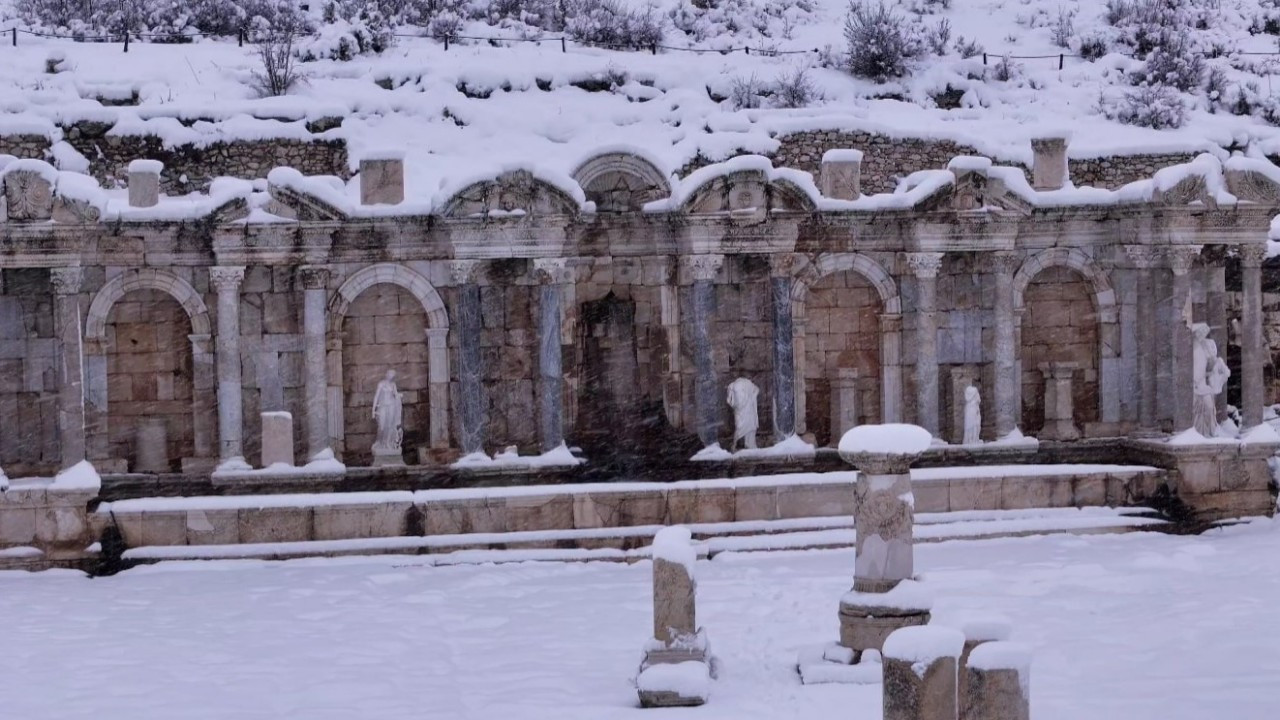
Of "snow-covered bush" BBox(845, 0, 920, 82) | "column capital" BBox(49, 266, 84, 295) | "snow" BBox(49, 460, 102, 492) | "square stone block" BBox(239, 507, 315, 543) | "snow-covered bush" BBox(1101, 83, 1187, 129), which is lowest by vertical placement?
"square stone block" BBox(239, 507, 315, 543)

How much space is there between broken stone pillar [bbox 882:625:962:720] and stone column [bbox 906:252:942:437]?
10.9 meters

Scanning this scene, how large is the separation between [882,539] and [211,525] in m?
8.17

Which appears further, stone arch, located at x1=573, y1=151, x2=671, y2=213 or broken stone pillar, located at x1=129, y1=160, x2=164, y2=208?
stone arch, located at x1=573, y1=151, x2=671, y2=213

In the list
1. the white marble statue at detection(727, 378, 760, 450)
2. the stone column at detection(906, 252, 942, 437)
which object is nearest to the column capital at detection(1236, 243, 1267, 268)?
the stone column at detection(906, 252, 942, 437)

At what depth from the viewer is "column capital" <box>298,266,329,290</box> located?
19000mm

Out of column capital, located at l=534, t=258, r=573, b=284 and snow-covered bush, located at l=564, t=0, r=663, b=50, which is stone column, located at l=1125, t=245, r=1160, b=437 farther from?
snow-covered bush, located at l=564, t=0, r=663, b=50

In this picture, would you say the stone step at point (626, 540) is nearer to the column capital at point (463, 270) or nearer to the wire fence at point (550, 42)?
the column capital at point (463, 270)

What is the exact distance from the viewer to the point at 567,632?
14031 millimetres

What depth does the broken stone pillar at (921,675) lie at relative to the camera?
9109mm

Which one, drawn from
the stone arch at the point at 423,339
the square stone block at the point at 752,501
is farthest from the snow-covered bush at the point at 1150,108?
the stone arch at the point at 423,339

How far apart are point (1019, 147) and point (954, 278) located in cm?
682

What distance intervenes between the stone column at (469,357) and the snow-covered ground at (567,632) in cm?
222

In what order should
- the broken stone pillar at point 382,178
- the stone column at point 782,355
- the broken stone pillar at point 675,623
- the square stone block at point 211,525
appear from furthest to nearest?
the stone column at point 782,355 → the broken stone pillar at point 382,178 → the square stone block at point 211,525 → the broken stone pillar at point 675,623

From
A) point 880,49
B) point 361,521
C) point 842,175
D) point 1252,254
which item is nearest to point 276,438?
point 361,521
